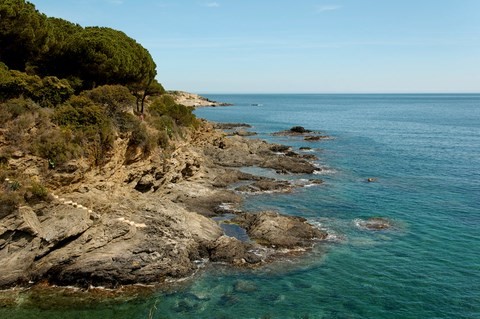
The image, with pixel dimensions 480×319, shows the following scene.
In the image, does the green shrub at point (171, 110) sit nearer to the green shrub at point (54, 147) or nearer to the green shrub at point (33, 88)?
the green shrub at point (33, 88)

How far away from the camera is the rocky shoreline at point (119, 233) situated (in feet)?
85.4

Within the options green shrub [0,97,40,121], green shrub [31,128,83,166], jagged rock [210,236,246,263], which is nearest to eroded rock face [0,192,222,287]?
jagged rock [210,236,246,263]

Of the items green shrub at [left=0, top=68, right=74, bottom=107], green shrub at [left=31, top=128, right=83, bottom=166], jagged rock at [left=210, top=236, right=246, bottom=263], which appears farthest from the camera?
green shrub at [left=0, top=68, right=74, bottom=107]

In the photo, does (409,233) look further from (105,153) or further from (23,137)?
(23,137)

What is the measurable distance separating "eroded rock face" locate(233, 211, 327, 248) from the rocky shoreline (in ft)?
0.29

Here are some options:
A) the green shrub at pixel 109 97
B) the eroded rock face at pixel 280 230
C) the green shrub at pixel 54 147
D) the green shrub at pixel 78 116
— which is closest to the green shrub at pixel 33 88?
the green shrub at pixel 78 116

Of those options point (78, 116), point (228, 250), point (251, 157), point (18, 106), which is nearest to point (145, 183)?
point (78, 116)

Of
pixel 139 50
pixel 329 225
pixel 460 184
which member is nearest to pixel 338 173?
pixel 460 184

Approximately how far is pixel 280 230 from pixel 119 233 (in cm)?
1401

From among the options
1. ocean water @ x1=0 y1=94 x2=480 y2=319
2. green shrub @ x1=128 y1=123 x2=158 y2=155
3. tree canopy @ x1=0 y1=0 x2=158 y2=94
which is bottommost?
ocean water @ x1=0 y1=94 x2=480 y2=319

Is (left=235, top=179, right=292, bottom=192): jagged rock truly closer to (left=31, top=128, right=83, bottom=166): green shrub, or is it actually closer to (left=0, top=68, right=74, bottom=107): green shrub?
(left=0, top=68, right=74, bottom=107): green shrub

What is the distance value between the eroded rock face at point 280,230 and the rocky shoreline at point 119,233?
0.09 meters

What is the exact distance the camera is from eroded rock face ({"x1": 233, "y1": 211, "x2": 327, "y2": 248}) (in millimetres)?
33531

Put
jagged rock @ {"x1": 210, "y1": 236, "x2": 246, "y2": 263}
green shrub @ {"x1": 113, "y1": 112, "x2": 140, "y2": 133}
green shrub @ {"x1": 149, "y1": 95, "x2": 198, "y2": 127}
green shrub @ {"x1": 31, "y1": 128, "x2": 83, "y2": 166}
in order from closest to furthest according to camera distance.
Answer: green shrub @ {"x1": 31, "y1": 128, "x2": 83, "y2": 166}, jagged rock @ {"x1": 210, "y1": 236, "x2": 246, "y2": 263}, green shrub @ {"x1": 113, "y1": 112, "x2": 140, "y2": 133}, green shrub @ {"x1": 149, "y1": 95, "x2": 198, "y2": 127}
